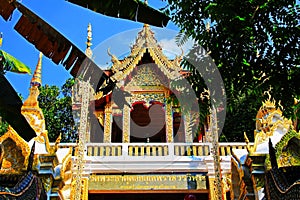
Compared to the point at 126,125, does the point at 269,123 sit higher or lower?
lower

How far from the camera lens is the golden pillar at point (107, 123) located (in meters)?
11.7

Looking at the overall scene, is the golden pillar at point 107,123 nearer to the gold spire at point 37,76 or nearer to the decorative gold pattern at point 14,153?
the gold spire at point 37,76

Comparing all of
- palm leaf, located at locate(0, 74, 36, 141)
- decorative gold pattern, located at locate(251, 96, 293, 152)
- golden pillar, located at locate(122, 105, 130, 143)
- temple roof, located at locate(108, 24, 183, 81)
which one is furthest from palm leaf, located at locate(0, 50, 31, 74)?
temple roof, located at locate(108, 24, 183, 81)

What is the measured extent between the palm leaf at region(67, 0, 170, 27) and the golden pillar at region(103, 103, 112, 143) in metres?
7.97

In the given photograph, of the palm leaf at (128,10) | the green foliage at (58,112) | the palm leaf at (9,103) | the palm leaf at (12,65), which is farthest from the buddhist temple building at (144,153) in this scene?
the green foliage at (58,112)

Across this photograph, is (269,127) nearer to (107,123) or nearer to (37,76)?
(107,123)

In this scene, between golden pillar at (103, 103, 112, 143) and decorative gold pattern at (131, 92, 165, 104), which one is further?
decorative gold pattern at (131, 92, 165, 104)

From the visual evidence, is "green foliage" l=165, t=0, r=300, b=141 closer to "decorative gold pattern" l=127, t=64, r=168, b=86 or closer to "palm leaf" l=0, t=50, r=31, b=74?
"palm leaf" l=0, t=50, r=31, b=74

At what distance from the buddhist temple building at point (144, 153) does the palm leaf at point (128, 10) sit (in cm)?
85

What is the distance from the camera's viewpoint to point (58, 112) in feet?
59.0

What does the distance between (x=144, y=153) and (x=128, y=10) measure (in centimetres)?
686

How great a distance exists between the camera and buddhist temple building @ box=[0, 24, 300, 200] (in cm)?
489

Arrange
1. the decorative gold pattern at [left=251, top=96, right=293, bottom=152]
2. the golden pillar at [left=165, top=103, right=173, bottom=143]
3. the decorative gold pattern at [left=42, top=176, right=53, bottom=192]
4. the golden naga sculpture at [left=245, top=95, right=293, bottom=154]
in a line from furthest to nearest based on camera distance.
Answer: the golden pillar at [left=165, top=103, right=173, bottom=143]
the decorative gold pattern at [left=251, top=96, right=293, bottom=152]
the golden naga sculpture at [left=245, top=95, right=293, bottom=154]
the decorative gold pattern at [left=42, top=176, right=53, bottom=192]

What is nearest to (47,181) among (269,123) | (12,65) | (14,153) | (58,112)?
(14,153)
